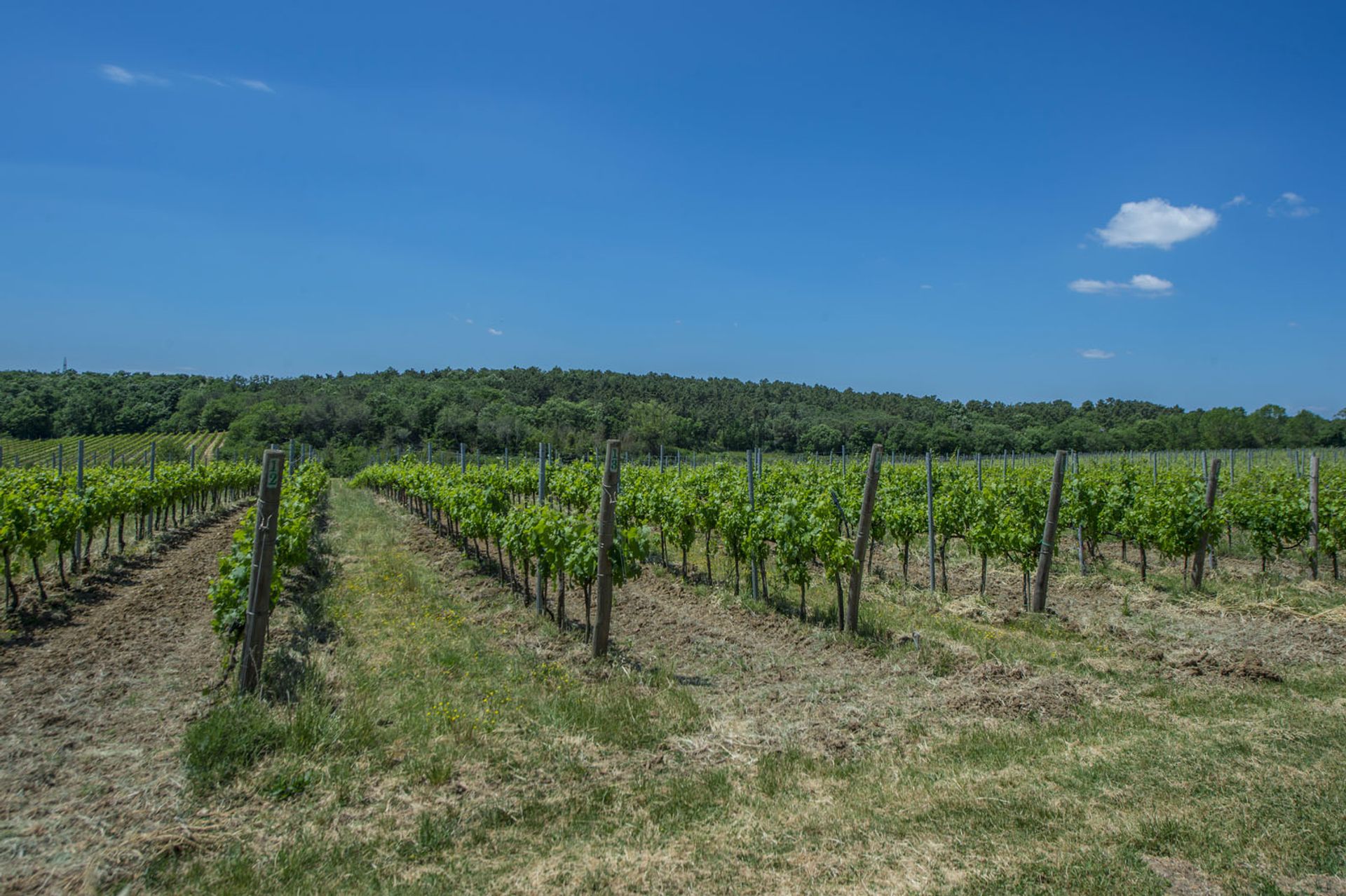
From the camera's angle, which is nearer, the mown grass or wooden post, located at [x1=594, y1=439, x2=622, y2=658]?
the mown grass

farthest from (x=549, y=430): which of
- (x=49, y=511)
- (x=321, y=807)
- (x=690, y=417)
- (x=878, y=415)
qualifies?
(x=321, y=807)

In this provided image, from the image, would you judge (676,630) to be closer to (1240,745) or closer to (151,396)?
(1240,745)

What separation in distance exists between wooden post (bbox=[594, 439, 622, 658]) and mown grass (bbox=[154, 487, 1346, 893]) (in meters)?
0.41

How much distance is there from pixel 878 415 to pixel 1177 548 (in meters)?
69.8

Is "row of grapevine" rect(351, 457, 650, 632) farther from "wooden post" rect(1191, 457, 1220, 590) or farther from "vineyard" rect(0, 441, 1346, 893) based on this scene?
"wooden post" rect(1191, 457, 1220, 590)

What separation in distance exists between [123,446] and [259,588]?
67.7 meters

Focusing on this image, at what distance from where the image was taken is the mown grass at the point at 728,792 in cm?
356

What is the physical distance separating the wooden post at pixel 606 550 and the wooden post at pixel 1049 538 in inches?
228

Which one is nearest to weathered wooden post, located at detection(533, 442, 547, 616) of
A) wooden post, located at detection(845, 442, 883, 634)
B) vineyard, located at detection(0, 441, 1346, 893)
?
vineyard, located at detection(0, 441, 1346, 893)

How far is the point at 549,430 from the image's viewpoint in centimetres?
6366

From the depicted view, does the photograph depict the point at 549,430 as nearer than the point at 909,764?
No

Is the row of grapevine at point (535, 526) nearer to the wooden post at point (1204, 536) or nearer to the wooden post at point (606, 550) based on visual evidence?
the wooden post at point (606, 550)

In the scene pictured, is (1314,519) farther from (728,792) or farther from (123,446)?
(123,446)

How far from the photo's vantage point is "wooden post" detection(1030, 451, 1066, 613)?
29.5 ft
